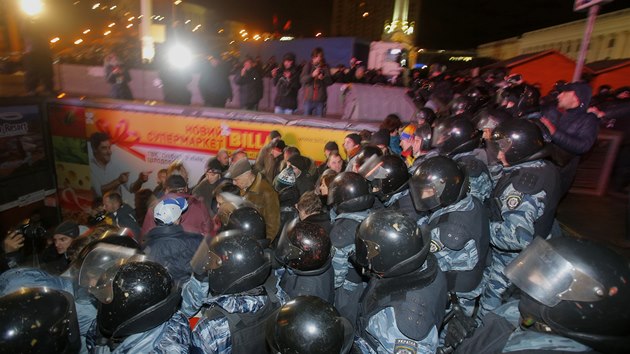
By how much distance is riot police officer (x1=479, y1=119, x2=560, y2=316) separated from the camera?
11.5 ft

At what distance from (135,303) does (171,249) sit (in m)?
1.58

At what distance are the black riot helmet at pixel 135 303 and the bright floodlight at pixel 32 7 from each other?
42.6ft

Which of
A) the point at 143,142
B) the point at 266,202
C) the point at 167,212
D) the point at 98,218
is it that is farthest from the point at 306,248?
the point at 143,142

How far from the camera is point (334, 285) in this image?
3404 millimetres

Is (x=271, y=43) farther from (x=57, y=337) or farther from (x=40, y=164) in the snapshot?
(x=57, y=337)

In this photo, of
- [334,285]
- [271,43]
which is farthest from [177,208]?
[271,43]

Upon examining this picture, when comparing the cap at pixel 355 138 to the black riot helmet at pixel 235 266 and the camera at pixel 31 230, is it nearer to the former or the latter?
the black riot helmet at pixel 235 266

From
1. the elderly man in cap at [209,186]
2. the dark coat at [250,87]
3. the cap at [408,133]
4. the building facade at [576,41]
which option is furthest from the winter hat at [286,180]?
the building facade at [576,41]

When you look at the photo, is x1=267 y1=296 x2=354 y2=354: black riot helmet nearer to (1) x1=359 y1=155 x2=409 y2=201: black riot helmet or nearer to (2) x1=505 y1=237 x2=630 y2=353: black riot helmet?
(2) x1=505 y1=237 x2=630 y2=353: black riot helmet

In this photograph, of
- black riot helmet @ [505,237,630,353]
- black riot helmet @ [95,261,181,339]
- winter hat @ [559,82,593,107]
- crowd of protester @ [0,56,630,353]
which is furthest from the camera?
winter hat @ [559,82,593,107]

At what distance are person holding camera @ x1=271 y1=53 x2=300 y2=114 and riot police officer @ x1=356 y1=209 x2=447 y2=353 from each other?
762 cm

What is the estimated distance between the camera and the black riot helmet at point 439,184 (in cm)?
327

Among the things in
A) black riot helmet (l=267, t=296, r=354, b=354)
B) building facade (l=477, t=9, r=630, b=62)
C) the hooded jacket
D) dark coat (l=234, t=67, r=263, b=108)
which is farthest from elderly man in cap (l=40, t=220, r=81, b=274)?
building facade (l=477, t=9, r=630, b=62)

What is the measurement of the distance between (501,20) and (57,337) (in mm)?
56414
